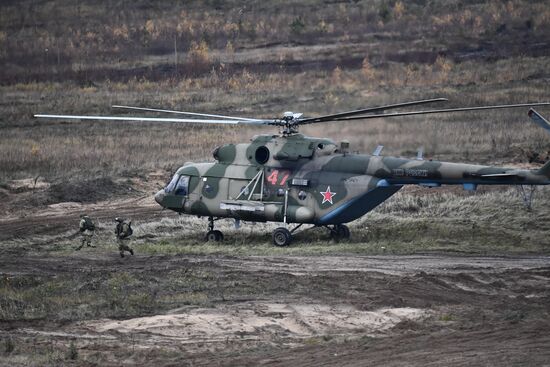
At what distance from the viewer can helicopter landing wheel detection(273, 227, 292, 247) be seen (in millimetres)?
25391

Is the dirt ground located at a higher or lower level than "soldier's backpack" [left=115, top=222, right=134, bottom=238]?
lower

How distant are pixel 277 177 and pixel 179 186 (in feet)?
9.91

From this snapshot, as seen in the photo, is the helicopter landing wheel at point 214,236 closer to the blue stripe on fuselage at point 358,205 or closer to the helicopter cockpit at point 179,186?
the helicopter cockpit at point 179,186

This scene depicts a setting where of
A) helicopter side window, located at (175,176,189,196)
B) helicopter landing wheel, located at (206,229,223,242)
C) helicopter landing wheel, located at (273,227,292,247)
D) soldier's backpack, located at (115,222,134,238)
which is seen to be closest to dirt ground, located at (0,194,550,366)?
soldier's backpack, located at (115,222,134,238)

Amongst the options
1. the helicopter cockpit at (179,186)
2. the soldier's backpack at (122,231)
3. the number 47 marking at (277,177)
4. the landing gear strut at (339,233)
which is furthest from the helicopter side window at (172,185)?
the landing gear strut at (339,233)

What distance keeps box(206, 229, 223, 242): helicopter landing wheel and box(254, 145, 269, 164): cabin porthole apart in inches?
99.4

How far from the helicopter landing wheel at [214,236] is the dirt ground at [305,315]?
294 cm

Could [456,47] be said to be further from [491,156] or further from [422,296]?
[422,296]

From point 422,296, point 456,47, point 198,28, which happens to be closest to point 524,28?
point 456,47

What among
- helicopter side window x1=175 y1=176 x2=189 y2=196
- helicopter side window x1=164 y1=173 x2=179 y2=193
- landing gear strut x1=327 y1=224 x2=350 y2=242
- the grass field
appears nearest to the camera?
the grass field

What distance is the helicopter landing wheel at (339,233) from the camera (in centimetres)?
2592

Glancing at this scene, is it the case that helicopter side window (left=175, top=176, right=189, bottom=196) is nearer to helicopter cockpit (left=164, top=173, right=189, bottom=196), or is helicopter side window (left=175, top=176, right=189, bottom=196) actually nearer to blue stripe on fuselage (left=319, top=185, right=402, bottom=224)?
helicopter cockpit (left=164, top=173, right=189, bottom=196)

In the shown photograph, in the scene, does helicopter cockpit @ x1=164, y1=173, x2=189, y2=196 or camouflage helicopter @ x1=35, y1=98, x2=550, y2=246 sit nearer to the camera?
camouflage helicopter @ x1=35, y1=98, x2=550, y2=246

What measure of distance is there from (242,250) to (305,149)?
309 cm
